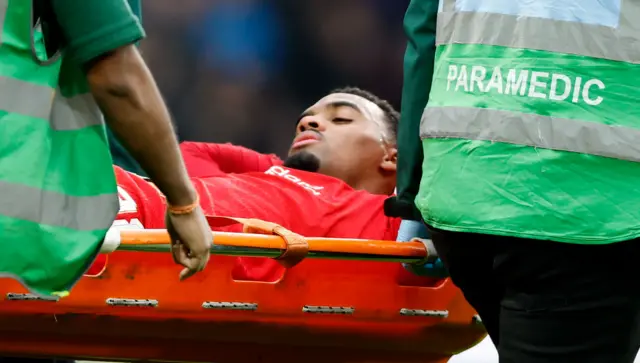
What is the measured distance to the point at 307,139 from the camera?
3408 millimetres

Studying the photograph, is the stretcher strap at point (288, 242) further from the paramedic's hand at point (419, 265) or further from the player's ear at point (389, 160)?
the player's ear at point (389, 160)

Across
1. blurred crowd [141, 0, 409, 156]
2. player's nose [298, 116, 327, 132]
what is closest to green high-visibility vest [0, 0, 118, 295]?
player's nose [298, 116, 327, 132]

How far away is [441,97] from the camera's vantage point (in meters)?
1.60

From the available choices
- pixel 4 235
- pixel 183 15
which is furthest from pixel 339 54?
pixel 4 235

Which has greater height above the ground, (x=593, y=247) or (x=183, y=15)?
(x=593, y=247)

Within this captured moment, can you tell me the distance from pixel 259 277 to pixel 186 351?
25cm

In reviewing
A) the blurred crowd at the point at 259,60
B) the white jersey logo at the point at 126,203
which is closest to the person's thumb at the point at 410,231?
the white jersey logo at the point at 126,203

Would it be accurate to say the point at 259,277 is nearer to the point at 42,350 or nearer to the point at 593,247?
the point at 42,350

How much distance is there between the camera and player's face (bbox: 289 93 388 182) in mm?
3396

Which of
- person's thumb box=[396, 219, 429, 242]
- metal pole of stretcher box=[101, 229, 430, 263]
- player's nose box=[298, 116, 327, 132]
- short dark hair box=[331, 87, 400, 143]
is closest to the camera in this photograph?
metal pole of stretcher box=[101, 229, 430, 263]

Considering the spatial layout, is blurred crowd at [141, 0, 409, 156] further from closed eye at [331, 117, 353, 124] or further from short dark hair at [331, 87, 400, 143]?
closed eye at [331, 117, 353, 124]

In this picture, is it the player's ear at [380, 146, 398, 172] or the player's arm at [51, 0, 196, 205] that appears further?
the player's ear at [380, 146, 398, 172]

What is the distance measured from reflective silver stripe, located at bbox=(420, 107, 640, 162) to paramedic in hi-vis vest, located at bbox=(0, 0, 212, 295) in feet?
1.38

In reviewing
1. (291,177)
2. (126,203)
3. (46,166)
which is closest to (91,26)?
(46,166)
